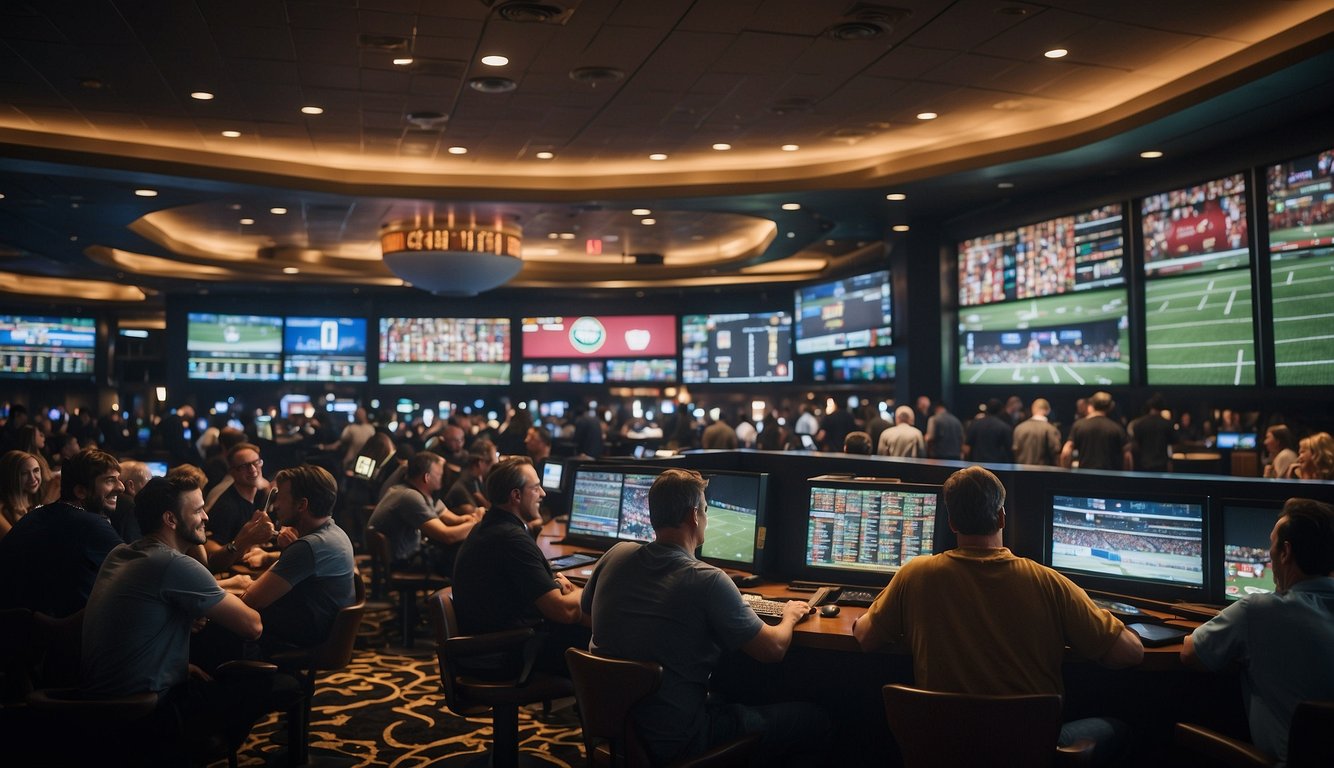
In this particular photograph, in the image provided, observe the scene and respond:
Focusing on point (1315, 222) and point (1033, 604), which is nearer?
point (1033, 604)

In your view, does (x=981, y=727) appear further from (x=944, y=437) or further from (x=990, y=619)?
(x=944, y=437)

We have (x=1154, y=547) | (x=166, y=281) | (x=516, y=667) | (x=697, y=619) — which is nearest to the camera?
(x=697, y=619)

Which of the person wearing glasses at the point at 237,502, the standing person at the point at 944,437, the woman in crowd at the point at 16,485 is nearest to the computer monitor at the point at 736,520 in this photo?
the person wearing glasses at the point at 237,502

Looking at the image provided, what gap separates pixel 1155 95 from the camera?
6.66 m

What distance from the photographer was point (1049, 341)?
886 centimetres

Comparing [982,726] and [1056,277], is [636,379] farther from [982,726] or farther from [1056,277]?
[982,726]

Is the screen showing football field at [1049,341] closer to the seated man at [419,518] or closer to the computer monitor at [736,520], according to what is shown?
the computer monitor at [736,520]

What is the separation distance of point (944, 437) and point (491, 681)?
249 inches

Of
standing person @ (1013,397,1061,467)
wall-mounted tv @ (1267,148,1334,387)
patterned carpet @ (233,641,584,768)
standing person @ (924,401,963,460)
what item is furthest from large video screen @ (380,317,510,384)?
wall-mounted tv @ (1267,148,1334,387)

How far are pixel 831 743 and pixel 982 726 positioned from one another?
4.33 feet

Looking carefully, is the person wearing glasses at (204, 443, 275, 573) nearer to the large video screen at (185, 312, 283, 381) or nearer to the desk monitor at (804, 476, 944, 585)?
the desk monitor at (804, 476, 944, 585)

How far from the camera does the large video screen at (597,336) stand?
1723cm

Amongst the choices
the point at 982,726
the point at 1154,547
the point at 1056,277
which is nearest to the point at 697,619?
the point at 982,726

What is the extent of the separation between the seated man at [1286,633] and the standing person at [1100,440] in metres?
5.28
